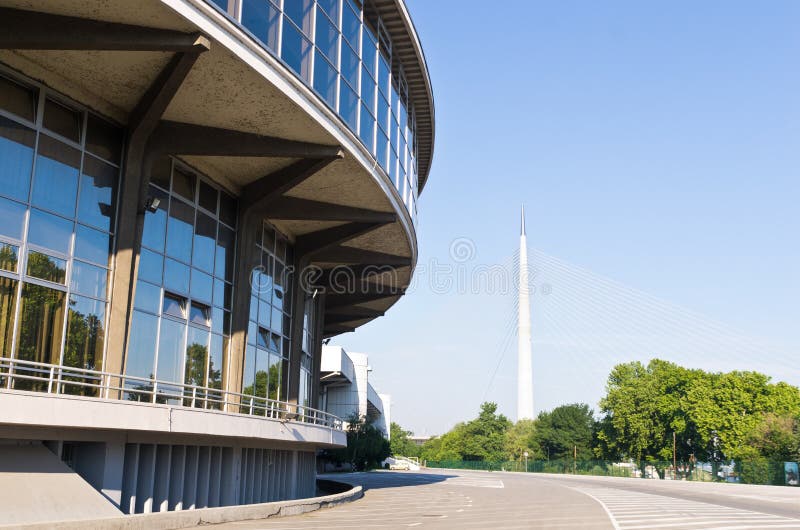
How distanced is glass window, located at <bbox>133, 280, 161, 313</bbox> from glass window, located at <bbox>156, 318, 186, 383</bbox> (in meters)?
0.55

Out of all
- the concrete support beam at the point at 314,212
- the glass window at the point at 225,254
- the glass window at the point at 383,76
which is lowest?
the glass window at the point at 225,254

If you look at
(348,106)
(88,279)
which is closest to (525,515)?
(348,106)

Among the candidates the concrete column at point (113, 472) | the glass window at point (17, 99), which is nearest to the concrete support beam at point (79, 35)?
the glass window at point (17, 99)

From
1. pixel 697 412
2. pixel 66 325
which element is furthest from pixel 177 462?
pixel 697 412

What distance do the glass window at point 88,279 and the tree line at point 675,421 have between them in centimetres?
6587

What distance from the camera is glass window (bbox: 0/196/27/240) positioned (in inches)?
637

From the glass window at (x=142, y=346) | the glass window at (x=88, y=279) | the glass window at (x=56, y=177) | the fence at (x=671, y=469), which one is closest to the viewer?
the glass window at (x=56, y=177)

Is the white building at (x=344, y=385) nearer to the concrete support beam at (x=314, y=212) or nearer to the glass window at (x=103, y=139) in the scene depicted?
the concrete support beam at (x=314, y=212)

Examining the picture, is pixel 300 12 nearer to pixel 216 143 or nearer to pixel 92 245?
pixel 216 143

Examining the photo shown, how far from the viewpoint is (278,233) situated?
93.4 ft

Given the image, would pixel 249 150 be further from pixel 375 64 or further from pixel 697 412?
pixel 697 412

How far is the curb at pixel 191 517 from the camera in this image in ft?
42.9

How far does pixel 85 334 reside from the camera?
17984 millimetres

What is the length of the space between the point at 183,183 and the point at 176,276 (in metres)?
2.69
